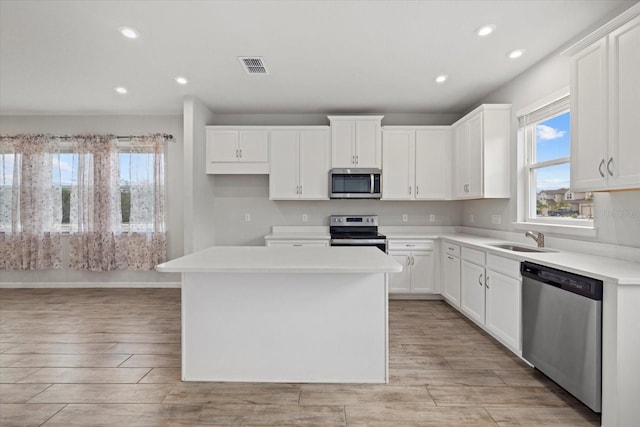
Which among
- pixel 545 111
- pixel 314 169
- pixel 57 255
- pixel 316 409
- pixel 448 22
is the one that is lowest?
pixel 316 409

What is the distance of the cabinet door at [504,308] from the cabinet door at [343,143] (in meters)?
2.33

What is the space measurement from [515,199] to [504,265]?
1.10 m

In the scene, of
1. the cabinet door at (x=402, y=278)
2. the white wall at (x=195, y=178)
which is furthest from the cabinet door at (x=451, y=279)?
the white wall at (x=195, y=178)

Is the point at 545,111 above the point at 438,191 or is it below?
above

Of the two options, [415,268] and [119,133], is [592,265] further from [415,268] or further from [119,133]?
[119,133]

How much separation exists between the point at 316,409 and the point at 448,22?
9.56 ft

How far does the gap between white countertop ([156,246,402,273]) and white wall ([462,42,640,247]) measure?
1.62 metres

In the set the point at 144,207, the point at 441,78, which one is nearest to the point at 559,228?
the point at 441,78

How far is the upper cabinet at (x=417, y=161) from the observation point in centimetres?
463

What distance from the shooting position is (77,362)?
2.66m

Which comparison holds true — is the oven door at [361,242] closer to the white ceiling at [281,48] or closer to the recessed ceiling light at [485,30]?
the white ceiling at [281,48]

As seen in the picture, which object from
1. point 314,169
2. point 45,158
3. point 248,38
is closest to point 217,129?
point 314,169

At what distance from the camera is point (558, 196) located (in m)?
3.05

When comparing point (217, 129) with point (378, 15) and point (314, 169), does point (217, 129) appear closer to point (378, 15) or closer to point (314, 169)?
point (314, 169)
